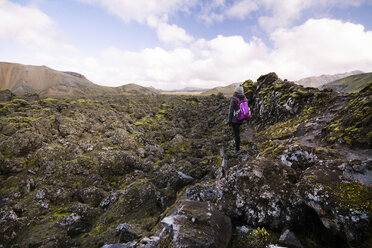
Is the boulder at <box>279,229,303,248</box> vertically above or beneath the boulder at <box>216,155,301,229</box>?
beneath

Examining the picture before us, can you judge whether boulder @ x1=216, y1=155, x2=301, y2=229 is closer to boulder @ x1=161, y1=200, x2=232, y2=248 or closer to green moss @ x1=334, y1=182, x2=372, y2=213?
boulder @ x1=161, y1=200, x2=232, y2=248

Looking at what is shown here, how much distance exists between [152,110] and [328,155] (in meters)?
31.7

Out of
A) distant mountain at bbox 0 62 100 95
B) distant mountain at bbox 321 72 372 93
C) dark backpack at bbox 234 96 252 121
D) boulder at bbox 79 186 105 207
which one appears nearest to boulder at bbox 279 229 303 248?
dark backpack at bbox 234 96 252 121

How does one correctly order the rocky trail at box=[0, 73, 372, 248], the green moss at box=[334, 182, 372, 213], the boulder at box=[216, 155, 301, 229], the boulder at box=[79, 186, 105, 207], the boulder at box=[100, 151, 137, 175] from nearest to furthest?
the green moss at box=[334, 182, 372, 213]
the rocky trail at box=[0, 73, 372, 248]
the boulder at box=[216, 155, 301, 229]
the boulder at box=[79, 186, 105, 207]
the boulder at box=[100, 151, 137, 175]

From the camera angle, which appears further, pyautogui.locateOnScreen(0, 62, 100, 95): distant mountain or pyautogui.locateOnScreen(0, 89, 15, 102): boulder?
pyautogui.locateOnScreen(0, 62, 100, 95): distant mountain

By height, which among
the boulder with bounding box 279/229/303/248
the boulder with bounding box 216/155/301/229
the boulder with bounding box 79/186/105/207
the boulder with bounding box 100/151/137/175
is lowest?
the boulder with bounding box 79/186/105/207

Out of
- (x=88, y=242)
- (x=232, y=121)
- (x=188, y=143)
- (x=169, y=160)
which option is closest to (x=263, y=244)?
(x=232, y=121)

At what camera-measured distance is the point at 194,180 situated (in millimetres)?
12336

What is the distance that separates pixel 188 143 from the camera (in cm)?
2173

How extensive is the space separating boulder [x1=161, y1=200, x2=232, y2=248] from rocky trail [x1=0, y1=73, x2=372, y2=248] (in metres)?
0.03

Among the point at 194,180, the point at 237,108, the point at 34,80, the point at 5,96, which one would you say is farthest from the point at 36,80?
the point at 237,108

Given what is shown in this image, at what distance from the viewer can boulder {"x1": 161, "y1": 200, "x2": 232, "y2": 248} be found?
464cm

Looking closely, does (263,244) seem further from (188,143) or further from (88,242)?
(188,143)

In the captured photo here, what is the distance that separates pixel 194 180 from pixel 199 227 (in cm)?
735
